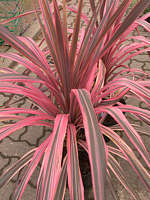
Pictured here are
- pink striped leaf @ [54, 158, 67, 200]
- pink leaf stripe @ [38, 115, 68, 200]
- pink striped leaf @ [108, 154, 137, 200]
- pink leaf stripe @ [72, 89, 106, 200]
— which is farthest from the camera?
pink striped leaf @ [108, 154, 137, 200]

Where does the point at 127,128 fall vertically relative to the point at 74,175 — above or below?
above

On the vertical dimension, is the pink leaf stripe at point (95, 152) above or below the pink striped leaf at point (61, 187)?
above

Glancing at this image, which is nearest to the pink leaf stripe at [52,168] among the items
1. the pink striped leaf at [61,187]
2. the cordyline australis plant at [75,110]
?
the cordyline australis plant at [75,110]

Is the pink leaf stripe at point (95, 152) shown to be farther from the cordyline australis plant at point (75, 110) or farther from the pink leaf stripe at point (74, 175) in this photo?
the pink leaf stripe at point (74, 175)

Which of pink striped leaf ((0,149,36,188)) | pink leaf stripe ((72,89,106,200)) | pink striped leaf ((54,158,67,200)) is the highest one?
pink leaf stripe ((72,89,106,200))

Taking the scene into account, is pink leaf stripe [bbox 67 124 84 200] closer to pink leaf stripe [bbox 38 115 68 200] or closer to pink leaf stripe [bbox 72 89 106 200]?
pink leaf stripe [bbox 38 115 68 200]

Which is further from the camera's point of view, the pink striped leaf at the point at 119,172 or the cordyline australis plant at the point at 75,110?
the pink striped leaf at the point at 119,172

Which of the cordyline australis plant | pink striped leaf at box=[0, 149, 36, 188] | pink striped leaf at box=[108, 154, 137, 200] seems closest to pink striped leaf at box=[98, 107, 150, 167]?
the cordyline australis plant

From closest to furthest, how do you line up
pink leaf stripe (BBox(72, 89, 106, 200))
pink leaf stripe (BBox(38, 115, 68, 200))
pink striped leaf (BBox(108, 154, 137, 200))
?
pink leaf stripe (BBox(72, 89, 106, 200)) < pink leaf stripe (BBox(38, 115, 68, 200)) < pink striped leaf (BBox(108, 154, 137, 200))

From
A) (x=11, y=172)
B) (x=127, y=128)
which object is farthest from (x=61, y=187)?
(x=127, y=128)

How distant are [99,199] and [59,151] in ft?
0.60

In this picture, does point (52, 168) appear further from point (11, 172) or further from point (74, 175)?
point (11, 172)

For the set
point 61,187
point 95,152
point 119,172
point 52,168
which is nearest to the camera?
point 95,152

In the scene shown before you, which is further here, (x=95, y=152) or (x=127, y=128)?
(x=127, y=128)
